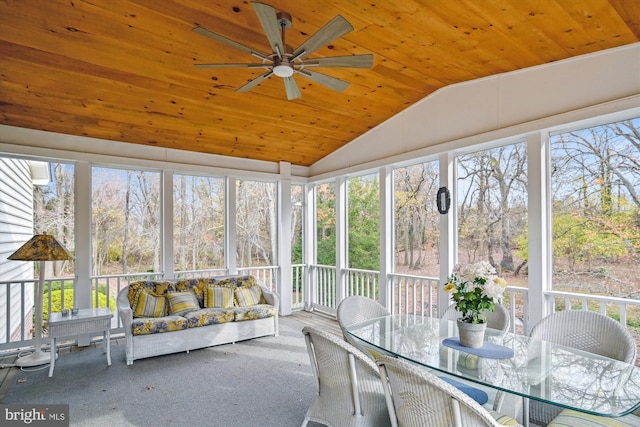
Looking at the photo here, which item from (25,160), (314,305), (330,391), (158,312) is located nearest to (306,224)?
(314,305)

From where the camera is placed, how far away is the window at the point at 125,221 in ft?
16.5

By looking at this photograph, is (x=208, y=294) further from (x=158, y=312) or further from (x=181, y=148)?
(x=181, y=148)

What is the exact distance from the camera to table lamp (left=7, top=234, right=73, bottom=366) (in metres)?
3.79

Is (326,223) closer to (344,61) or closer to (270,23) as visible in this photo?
(344,61)

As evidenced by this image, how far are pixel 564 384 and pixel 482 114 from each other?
306 cm

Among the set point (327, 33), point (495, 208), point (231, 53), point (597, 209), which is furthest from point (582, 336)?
point (231, 53)

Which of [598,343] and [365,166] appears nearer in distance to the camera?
[598,343]

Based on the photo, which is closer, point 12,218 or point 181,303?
point 12,218

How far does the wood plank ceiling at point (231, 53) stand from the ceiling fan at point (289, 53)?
1.59 feet

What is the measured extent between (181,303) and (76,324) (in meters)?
1.15

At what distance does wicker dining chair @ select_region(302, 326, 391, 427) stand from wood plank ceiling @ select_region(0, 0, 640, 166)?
245 cm

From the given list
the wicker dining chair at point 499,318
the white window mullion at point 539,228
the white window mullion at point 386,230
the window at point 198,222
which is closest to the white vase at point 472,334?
the wicker dining chair at point 499,318

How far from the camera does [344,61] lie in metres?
2.65

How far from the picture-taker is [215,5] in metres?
2.73
